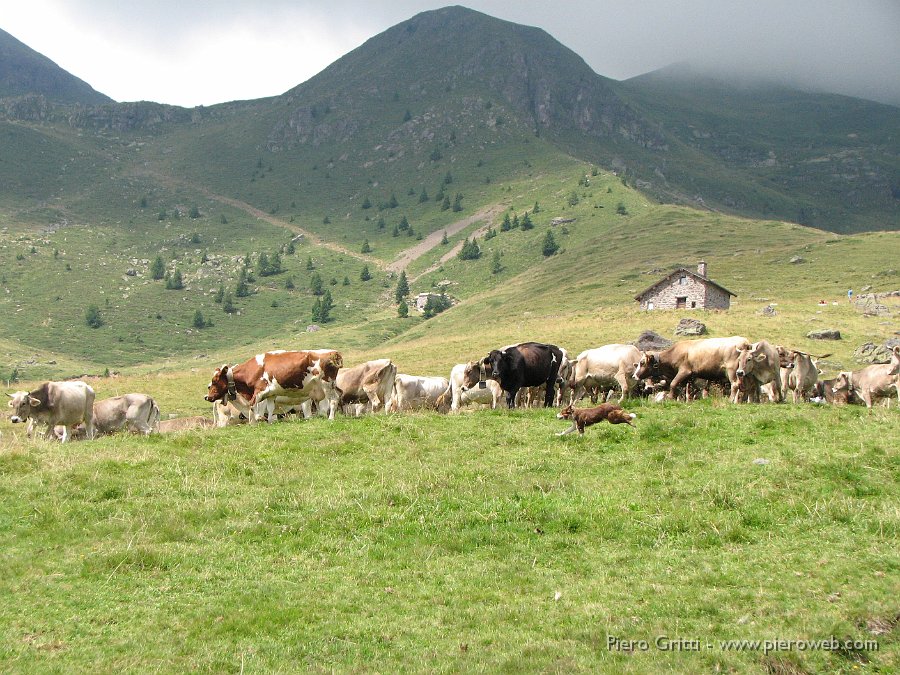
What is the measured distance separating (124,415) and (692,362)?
778 inches

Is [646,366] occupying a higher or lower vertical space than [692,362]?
lower

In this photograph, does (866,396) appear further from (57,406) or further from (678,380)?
(57,406)

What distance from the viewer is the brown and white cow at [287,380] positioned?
23000 mm

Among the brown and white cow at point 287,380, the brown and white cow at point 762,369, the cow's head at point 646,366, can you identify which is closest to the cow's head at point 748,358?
the brown and white cow at point 762,369

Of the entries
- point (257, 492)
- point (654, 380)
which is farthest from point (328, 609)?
point (654, 380)

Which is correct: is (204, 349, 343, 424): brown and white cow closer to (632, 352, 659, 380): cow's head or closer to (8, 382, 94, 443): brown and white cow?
(8, 382, 94, 443): brown and white cow

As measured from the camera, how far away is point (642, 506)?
13695 mm

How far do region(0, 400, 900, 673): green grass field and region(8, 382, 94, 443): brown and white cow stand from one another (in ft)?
17.2

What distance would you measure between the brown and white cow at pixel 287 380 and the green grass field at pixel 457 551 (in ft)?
14.3

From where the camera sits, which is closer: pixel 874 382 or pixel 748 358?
pixel 748 358

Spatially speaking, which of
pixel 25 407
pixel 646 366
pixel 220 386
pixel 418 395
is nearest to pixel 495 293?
pixel 418 395

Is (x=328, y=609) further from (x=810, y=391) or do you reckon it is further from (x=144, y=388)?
(x=144, y=388)

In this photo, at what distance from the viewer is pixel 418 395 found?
29969mm

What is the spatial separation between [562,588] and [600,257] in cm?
13599
